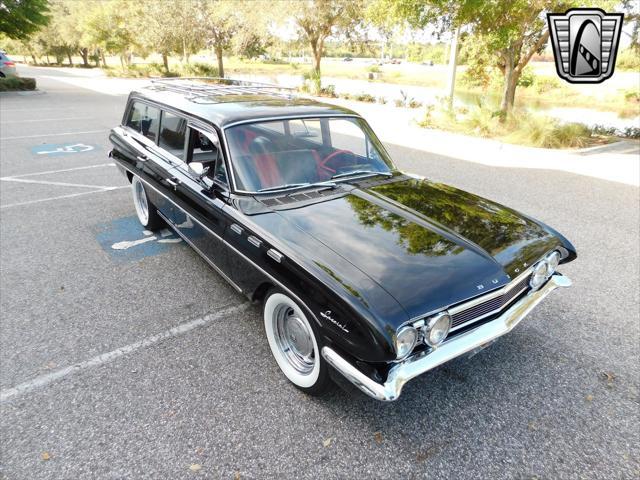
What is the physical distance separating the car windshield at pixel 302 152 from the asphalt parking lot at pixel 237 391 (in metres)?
1.23

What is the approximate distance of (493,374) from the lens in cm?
298

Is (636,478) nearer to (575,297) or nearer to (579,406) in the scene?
(579,406)

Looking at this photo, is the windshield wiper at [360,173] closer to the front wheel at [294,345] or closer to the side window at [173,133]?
the front wheel at [294,345]

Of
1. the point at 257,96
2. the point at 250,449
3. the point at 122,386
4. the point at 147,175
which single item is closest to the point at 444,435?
the point at 250,449

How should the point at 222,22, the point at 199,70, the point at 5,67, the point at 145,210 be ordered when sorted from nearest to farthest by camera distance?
the point at 145,210 → the point at 5,67 → the point at 222,22 → the point at 199,70

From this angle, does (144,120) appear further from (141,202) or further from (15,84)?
(15,84)

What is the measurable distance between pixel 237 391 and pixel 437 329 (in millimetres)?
1423

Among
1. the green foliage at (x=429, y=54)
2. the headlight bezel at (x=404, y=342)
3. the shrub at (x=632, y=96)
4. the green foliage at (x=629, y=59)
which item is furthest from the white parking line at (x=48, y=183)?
the green foliage at (x=429, y=54)

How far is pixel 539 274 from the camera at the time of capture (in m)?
2.91

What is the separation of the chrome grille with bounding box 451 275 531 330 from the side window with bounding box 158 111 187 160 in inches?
112

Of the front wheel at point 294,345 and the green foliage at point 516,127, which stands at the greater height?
the green foliage at point 516,127

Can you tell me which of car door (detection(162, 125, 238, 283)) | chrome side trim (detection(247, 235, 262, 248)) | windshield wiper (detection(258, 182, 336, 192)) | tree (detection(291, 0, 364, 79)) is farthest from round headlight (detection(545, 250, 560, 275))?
tree (detection(291, 0, 364, 79))

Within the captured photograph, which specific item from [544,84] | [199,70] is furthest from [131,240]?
[199,70]

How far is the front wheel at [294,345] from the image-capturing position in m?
2.56
